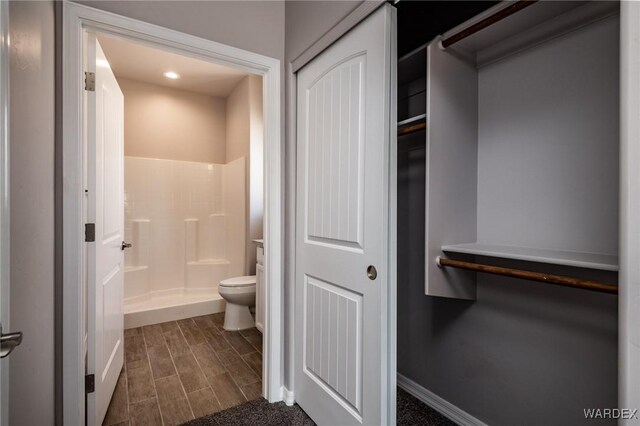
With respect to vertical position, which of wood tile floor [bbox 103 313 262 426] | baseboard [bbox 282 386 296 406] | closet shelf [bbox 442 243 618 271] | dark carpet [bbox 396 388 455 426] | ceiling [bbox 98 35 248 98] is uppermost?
ceiling [bbox 98 35 248 98]

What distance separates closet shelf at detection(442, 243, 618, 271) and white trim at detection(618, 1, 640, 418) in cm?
42

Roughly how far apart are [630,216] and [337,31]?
4.45 feet

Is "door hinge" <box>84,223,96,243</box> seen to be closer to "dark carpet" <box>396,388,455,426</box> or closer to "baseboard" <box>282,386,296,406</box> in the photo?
"baseboard" <box>282,386,296,406</box>

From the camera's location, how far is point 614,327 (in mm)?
1204

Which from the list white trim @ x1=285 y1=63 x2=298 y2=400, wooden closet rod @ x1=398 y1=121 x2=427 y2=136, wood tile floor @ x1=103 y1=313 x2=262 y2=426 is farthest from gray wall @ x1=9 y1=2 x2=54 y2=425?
wooden closet rod @ x1=398 y1=121 x2=427 y2=136

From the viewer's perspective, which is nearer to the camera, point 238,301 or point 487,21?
point 487,21

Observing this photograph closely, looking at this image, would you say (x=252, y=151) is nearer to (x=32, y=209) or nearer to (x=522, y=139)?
(x=32, y=209)

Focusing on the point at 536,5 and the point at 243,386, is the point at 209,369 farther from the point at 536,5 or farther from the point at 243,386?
the point at 536,5

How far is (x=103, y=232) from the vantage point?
1730mm

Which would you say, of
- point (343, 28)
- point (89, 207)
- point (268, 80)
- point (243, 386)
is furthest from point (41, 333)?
point (343, 28)

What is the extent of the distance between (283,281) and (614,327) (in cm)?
156

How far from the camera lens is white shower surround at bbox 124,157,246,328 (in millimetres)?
3758

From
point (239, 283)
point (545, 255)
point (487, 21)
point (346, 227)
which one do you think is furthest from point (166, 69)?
point (545, 255)

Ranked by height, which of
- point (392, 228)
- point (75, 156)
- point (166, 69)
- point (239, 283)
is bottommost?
point (239, 283)
